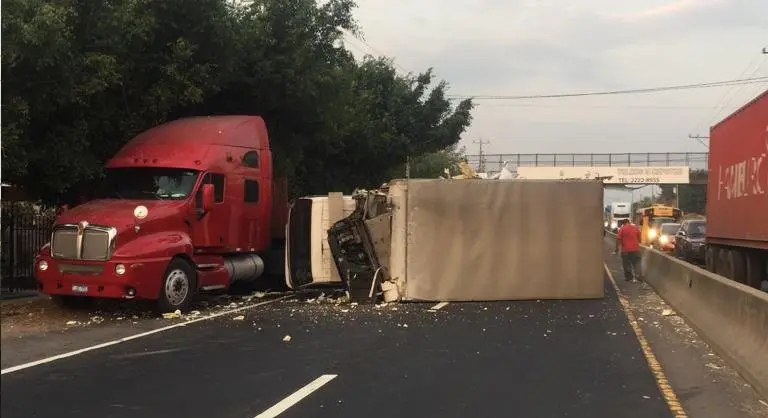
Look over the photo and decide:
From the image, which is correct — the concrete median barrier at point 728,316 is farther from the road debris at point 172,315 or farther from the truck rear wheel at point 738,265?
the road debris at point 172,315

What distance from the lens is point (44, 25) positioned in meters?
10.8

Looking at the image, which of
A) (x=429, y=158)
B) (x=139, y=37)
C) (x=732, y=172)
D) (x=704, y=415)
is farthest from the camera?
(x=429, y=158)

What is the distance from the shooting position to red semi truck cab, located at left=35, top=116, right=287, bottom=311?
11.4 metres

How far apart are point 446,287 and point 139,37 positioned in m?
7.53

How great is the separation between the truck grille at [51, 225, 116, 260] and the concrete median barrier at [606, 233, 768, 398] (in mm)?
8830

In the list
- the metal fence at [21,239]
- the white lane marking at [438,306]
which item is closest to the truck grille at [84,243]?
the metal fence at [21,239]

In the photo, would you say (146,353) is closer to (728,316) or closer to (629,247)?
(728,316)

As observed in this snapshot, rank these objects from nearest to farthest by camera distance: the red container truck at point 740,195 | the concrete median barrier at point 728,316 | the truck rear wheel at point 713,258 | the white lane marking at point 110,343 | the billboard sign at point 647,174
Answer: the concrete median barrier at point 728,316, the white lane marking at point 110,343, the red container truck at point 740,195, the truck rear wheel at point 713,258, the billboard sign at point 647,174

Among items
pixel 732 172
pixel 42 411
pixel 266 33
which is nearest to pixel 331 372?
pixel 42 411

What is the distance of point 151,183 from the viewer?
13.0m

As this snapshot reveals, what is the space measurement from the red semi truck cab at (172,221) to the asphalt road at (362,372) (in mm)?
1343

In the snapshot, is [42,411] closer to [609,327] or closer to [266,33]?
[609,327]

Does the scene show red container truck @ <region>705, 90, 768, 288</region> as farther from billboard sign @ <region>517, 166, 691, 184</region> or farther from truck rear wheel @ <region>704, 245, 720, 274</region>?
billboard sign @ <region>517, 166, 691, 184</region>

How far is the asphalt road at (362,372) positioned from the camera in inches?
251
